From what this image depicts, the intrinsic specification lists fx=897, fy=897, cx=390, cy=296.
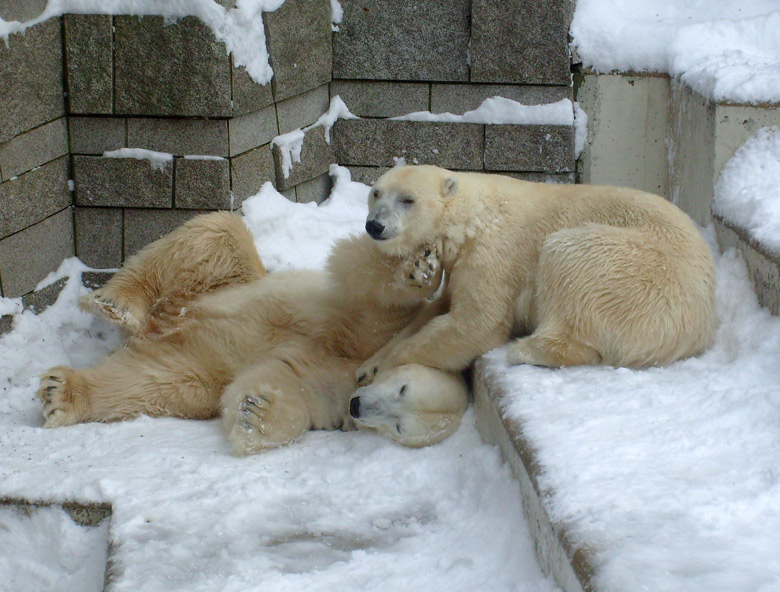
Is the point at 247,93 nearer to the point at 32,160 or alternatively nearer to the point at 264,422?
the point at 32,160

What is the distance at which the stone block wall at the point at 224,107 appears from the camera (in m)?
3.96

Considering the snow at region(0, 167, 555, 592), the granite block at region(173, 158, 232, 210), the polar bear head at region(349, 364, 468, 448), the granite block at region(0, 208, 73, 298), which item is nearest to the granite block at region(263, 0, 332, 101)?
the granite block at region(173, 158, 232, 210)

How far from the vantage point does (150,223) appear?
4.32 m

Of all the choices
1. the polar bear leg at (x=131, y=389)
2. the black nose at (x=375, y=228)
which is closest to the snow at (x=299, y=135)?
the polar bear leg at (x=131, y=389)

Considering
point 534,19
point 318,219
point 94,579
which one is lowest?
point 94,579

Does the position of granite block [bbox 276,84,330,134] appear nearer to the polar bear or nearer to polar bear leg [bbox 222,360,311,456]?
the polar bear

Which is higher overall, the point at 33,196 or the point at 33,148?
the point at 33,148

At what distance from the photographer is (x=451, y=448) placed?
3131 mm

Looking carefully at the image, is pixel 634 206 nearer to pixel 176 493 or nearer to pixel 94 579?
pixel 176 493

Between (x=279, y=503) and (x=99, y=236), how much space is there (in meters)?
2.04

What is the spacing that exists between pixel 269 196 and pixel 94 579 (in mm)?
2339

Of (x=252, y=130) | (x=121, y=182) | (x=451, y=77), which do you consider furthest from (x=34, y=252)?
(x=451, y=77)

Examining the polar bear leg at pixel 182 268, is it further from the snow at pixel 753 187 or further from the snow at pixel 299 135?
the snow at pixel 753 187

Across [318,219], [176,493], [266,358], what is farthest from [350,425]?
[318,219]
